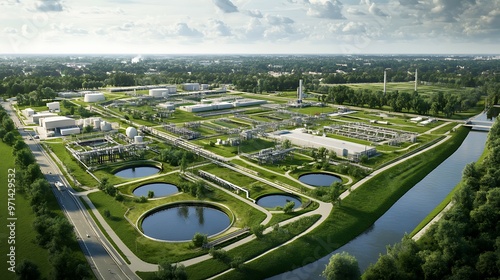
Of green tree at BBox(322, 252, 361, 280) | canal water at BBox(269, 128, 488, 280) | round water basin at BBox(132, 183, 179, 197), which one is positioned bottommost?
canal water at BBox(269, 128, 488, 280)

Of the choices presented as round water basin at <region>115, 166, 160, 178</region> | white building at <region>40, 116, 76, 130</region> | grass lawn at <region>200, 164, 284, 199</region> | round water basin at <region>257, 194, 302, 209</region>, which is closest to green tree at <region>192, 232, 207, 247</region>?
round water basin at <region>257, 194, 302, 209</region>

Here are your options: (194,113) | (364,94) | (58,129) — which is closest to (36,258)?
(58,129)

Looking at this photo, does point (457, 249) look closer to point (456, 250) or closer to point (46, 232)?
point (456, 250)

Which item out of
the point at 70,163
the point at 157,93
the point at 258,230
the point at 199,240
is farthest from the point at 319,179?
the point at 157,93

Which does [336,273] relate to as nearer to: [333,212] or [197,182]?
[333,212]

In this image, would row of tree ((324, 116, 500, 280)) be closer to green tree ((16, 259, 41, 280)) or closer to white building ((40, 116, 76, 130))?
green tree ((16, 259, 41, 280))

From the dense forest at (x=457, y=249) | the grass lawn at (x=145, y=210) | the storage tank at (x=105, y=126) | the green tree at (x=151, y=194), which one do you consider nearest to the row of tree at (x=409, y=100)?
the dense forest at (x=457, y=249)
